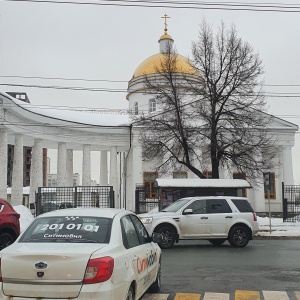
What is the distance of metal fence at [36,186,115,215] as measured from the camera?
84.3 ft

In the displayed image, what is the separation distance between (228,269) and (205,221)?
4.49m

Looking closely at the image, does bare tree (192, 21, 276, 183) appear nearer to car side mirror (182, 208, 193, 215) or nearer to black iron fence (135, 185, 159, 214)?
black iron fence (135, 185, 159, 214)

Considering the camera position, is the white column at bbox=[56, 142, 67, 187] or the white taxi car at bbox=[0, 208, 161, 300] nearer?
the white taxi car at bbox=[0, 208, 161, 300]

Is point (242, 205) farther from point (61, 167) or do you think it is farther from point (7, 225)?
point (61, 167)

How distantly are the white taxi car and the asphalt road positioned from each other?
2615mm

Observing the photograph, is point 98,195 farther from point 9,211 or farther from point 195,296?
point 195,296

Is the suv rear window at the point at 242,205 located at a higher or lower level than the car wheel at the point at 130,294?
higher

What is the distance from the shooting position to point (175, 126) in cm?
A: 2884

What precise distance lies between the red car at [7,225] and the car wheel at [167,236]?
15.9 feet

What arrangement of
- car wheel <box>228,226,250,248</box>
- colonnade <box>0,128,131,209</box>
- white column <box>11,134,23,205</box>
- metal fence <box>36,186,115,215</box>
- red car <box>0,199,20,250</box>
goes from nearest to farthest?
red car <box>0,199,20,250</box>, car wheel <box>228,226,250,248</box>, metal fence <box>36,186,115,215</box>, colonnade <box>0,128,131,209</box>, white column <box>11,134,23,205</box>

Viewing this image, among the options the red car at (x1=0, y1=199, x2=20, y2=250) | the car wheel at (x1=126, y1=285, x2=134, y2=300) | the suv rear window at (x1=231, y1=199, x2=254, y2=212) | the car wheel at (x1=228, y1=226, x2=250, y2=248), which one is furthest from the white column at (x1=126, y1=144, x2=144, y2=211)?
the car wheel at (x1=126, y1=285, x2=134, y2=300)

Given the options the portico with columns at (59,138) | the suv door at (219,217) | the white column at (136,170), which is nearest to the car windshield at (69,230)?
the suv door at (219,217)

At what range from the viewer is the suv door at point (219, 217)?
15477 millimetres

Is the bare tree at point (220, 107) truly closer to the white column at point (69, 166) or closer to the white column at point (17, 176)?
the white column at point (17, 176)
